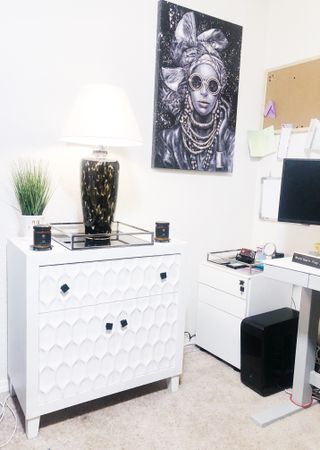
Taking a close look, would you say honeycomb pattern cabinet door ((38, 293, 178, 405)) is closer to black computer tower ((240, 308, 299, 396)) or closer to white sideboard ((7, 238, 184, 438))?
white sideboard ((7, 238, 184, 438))

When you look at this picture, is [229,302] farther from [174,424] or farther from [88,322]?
[88,322]

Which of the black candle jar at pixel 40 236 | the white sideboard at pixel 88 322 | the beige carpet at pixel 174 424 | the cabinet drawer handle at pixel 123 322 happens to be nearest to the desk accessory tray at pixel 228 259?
the white sideboard at pixel 88 322

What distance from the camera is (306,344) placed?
1.81 m

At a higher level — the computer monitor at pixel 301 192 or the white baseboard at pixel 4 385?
the computer monitor at pixel 301 192

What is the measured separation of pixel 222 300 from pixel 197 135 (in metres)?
0.98

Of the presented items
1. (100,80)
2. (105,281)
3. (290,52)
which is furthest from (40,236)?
(290,52)

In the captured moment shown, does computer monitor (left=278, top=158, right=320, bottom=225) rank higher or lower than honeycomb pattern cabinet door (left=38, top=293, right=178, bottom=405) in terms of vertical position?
higher

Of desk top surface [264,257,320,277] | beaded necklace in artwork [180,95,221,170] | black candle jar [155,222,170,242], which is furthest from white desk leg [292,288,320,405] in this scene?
beaded necklace in artwork [180,95,221,170]

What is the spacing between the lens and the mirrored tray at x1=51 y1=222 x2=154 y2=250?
1.66 m

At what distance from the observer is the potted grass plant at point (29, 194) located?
173 cm

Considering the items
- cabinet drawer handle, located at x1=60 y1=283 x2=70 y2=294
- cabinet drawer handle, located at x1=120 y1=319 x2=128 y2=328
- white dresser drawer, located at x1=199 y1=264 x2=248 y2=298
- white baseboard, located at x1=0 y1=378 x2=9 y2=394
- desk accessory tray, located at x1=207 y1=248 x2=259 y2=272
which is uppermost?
cabinet drawer handle, located at x1=60 y1=283 x2=70 y2=294

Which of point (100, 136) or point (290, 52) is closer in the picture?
point (100, 136)

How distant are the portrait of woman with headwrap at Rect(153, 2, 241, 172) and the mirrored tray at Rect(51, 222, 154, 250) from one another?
1.67 feet

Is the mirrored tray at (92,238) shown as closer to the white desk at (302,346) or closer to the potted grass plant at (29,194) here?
the potted grass plant at (29,194)
